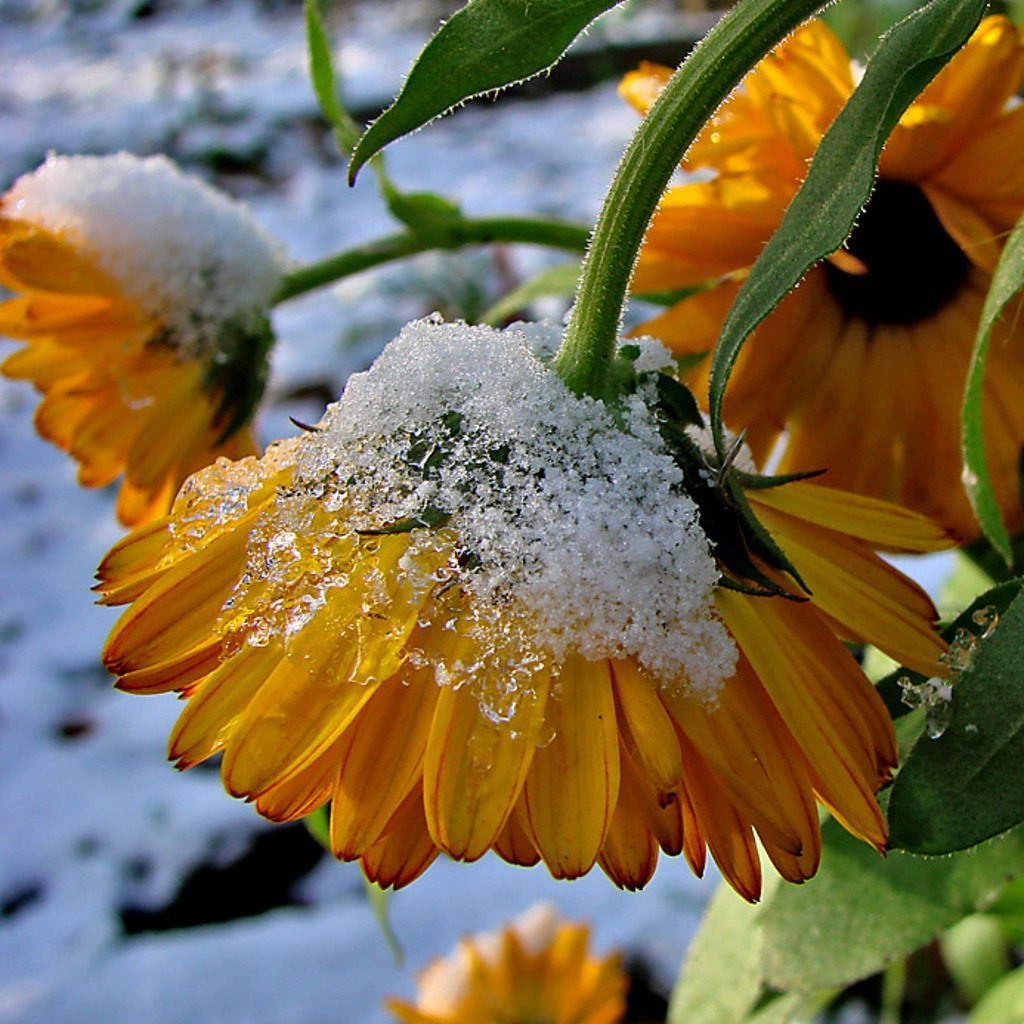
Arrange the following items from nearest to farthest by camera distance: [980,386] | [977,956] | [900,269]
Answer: [980,386], [900,269], [977,956]

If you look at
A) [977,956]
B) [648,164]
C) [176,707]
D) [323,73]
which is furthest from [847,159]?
[176,707]

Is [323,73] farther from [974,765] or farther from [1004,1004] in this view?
[1004,1004]

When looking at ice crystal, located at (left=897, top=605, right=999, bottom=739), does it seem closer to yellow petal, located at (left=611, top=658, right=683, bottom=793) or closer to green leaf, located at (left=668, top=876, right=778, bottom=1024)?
yellow petal, located at (left=611, top=658, right=683, bottom=793)

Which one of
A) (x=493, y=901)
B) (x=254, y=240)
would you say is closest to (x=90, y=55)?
(x=493, y=901)

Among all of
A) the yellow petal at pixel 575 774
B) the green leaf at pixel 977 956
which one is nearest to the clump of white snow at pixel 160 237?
the yellow petal at pixel 575 774

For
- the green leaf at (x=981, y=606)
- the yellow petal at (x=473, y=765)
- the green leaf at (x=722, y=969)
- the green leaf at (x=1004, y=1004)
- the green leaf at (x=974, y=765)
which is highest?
the yellow petal at (x=473, y=765)

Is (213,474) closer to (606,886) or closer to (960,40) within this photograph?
(960,40)

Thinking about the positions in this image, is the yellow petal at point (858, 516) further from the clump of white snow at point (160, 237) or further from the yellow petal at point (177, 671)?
the clump of white snow at point (160, 237)
